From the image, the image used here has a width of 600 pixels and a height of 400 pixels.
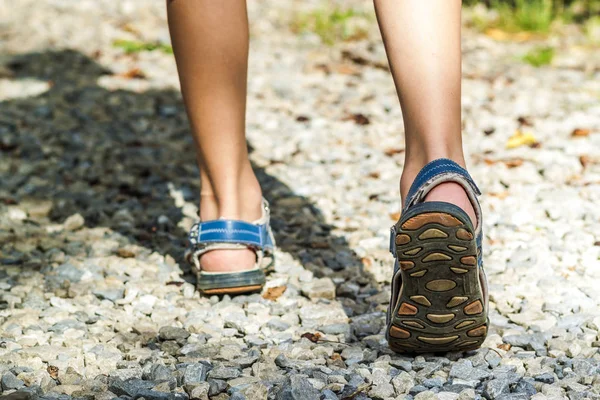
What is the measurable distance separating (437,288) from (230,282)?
2.03 feet

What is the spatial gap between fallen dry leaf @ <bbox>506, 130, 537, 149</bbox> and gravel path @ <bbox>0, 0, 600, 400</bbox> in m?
0.02

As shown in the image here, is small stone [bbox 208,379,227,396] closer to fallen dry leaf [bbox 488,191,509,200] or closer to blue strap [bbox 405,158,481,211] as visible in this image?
blue strap [bbox 405,158,481,211]

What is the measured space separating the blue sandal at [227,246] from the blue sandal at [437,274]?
1.49ft

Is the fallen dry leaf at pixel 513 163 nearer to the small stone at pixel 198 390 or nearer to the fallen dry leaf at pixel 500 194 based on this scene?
the fallen dry leaf at pixel 500 194

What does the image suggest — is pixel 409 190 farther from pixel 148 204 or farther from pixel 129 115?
pixel 129 115

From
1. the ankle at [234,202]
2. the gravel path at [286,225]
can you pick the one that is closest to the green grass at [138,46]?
the gravel path at [286,225]

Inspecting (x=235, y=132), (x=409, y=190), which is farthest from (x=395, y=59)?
(x=235, y=132)

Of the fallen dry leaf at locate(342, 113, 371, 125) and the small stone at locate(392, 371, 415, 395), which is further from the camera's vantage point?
the fallen dry leaf at locate(342, 113, 371, 125)

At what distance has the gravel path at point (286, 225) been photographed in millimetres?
1433

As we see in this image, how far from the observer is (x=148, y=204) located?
252 centimetres

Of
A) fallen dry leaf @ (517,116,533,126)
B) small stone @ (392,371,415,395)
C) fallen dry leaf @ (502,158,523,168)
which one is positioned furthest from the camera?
fallen dry leaf @ (517,116,533,126)

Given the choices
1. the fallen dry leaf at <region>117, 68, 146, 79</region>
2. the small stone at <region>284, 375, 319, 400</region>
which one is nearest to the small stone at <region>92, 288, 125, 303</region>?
the small stone at <region>284, 375, 319, 400</region>

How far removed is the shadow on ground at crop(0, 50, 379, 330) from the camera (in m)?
2.18

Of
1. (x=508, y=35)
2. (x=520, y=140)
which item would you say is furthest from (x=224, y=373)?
(x=508, y=35)
